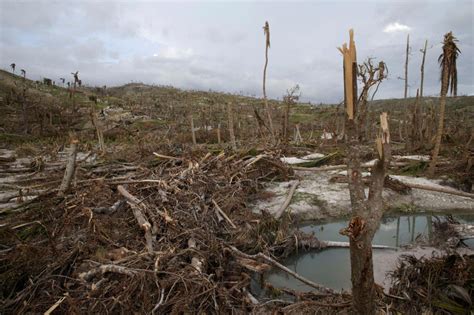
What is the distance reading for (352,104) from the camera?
3.22 m

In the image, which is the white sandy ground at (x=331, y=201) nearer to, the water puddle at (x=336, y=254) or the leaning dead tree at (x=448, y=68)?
the water puddle at (x=336, y=254)

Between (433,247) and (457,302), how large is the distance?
3.63 m

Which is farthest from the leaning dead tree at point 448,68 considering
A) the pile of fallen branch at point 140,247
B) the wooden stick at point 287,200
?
the pile of fallen branch at point 140,247

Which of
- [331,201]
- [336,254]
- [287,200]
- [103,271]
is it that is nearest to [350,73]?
[103,271]

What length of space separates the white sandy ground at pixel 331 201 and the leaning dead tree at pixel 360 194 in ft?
17.4

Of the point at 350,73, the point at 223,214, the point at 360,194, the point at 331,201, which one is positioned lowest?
the point at 331,201

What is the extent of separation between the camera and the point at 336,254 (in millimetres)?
7035

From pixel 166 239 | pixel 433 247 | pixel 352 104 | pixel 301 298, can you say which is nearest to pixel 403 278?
pixel 301 298

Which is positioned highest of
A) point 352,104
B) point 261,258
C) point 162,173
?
point 352,104

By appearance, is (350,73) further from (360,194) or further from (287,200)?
(287,200)

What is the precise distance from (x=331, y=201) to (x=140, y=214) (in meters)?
6.07

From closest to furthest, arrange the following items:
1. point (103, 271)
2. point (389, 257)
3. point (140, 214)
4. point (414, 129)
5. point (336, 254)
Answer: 1. point (103, 271)
2. point (140, 214)
3. point (389, 257)
4. point (336, 254)
5. point (414, 129)

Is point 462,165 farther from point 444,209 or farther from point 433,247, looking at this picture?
point 433,247

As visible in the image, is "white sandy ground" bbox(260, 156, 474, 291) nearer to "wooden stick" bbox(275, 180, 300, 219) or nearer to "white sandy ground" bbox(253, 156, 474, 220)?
"white sandy ground" bbox(253, 156, 474, 220)
